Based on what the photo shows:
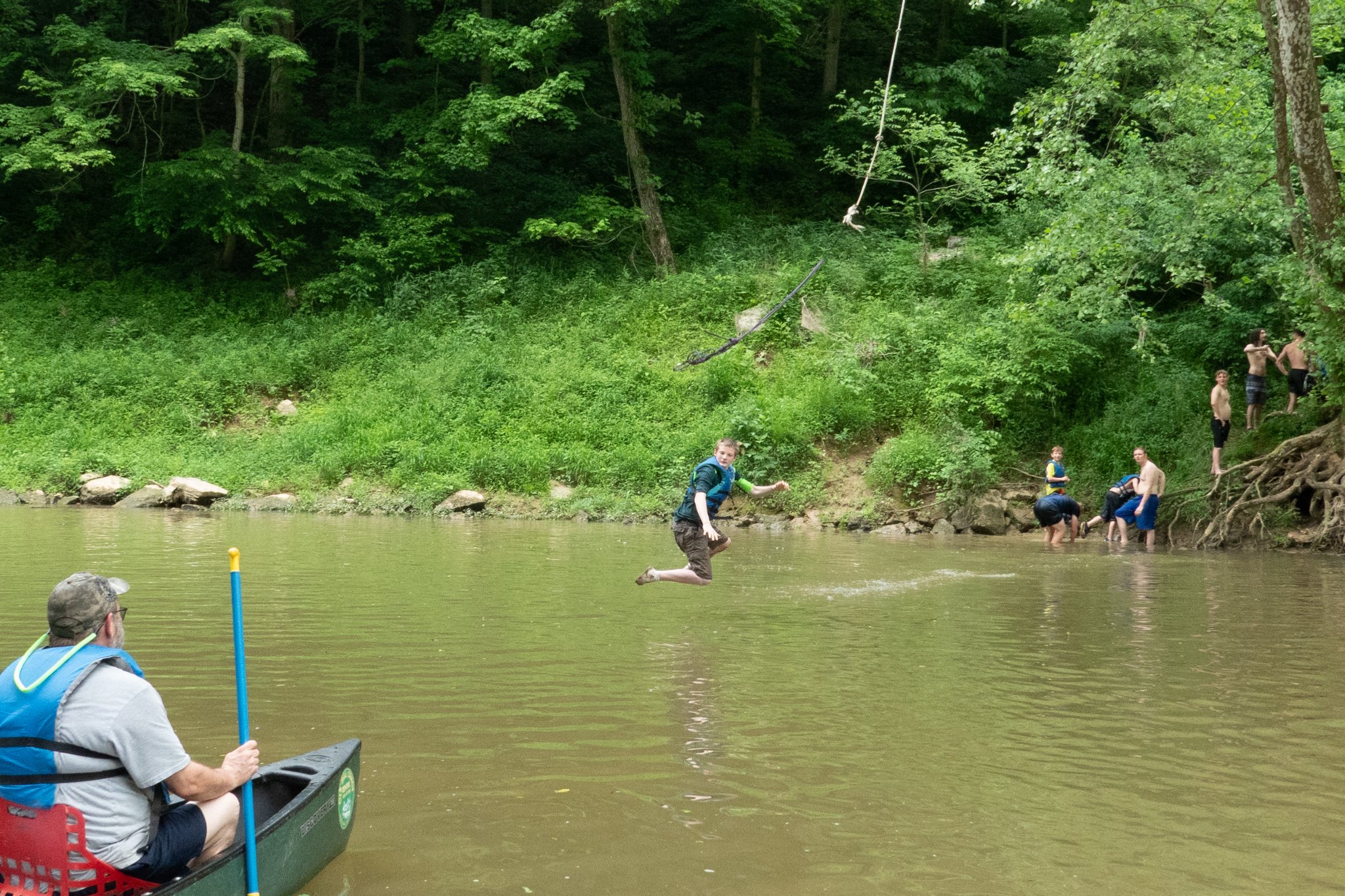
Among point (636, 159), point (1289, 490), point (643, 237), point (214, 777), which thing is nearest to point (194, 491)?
point (643, 237)

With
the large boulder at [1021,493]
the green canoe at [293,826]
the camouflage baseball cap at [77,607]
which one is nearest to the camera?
the camouflage baseball cap at [77,607]

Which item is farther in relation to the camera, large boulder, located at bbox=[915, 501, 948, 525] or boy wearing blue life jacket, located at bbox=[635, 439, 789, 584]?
large boulder, located at bbox=[915, 501, 948, 525]

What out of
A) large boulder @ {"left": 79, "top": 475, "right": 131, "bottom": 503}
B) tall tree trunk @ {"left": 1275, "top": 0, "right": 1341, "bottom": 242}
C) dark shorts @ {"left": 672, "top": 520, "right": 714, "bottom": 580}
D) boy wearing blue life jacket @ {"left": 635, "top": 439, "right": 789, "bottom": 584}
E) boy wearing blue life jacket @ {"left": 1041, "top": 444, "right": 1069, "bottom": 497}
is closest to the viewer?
boy wearing blue life jacket @ {"left": 635, "top": 439, "right": 789, "bottom": 584}

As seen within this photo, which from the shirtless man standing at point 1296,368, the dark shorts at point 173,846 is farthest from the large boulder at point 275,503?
the dark shorts at point 173,846

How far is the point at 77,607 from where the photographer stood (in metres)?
3.95

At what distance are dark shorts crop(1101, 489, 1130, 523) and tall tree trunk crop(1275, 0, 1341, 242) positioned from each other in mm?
5171

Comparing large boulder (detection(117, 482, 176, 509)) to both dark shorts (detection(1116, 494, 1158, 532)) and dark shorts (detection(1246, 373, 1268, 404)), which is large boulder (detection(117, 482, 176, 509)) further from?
dark shorts (detection(1246, 373, 1268, 404))

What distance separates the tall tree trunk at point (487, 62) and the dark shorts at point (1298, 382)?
19.2 m

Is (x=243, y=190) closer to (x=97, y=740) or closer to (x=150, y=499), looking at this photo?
(x=150, y=499)

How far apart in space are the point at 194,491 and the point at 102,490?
1.97 m

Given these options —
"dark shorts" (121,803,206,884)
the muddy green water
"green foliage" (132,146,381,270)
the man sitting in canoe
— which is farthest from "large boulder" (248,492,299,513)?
the man sitting in canoe

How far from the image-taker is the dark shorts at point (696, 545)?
38.3ft

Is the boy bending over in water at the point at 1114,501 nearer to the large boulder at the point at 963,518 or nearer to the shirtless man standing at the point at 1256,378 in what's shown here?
the large boulder at the point at 963,518

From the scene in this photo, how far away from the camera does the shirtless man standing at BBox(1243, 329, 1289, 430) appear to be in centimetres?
1934
